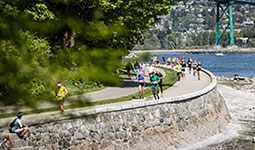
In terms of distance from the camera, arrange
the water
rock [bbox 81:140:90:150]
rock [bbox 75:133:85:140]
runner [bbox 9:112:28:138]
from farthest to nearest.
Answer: the water, rock [bbox 81:140:90:150], rock [bbox 75:133:85:140], runner [bbox 9:112:28:138]

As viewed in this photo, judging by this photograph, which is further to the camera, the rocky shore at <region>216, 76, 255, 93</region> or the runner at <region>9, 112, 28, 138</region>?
the rocky shore at <region>216, 76, 255, 93</region>

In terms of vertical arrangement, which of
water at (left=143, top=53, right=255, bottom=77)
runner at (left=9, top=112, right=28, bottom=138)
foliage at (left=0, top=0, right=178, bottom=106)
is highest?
foliage at (left=0, top=0, right=178, bottom=106)

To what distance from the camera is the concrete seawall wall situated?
37.8ft

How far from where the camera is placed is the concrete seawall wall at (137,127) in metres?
11.5

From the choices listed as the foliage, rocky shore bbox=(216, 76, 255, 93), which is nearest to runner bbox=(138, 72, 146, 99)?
the foliage

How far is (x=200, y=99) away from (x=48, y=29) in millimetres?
16231

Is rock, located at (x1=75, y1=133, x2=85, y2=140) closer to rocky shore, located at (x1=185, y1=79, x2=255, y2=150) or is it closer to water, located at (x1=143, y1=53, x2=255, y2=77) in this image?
rocky shore, located at (x1=185, y1=79, x2=255, y2=150)

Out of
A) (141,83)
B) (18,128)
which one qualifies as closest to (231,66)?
(141,83)

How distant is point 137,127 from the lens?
1398cm

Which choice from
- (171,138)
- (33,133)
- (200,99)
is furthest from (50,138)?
(200,99)

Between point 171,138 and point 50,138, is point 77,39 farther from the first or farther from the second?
point 171,138

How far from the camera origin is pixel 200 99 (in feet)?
59.1

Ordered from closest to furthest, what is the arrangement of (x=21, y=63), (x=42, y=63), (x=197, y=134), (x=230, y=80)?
(x=21, y=63) < (x=42, y=63) < (x=197, y=134) < (x=230, y=80)

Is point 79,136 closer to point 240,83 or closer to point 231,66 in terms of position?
point 240,83
